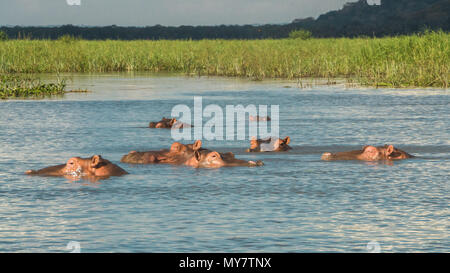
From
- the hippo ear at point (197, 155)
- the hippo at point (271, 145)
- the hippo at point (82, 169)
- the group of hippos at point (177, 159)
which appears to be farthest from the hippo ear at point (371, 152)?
the hippo at point (82, 169)

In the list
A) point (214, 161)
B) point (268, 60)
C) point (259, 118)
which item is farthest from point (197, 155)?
point (268, 60)

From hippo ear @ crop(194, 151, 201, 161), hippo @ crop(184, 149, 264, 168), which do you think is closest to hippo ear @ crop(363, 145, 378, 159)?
hippo @ crop(184, 149, 264, 168)

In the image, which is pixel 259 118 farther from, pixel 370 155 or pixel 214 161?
pixel 214 161

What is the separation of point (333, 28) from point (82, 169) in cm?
13723

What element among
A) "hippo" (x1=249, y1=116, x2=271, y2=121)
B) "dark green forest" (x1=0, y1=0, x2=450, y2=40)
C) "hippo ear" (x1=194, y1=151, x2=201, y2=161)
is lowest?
"hippo" (x1=249, y1=116, x2=271, y2=121)

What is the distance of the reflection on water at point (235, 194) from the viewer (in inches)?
322

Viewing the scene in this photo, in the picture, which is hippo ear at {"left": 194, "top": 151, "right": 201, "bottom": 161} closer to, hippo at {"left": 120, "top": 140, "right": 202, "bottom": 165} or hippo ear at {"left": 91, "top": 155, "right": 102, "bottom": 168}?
hippo at {"left": 120, "top": 140, "right": 202, "bottom": 165}

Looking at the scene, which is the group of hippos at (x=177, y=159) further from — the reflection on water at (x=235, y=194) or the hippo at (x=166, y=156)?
the reflection on water at (x=235, y=194)

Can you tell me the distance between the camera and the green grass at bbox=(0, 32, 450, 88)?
1235 inches

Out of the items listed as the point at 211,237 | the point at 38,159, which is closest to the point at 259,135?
the point at 38,159

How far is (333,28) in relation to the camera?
146 metres

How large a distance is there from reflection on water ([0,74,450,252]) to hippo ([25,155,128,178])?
208mm
